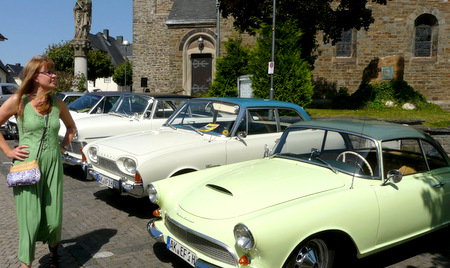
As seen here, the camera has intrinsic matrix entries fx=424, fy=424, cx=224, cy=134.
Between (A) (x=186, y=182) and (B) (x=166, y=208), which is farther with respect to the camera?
(A) (x=186, y=182)

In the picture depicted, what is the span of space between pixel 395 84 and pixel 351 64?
16.7 feet

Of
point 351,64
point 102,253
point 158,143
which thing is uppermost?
point 351,64

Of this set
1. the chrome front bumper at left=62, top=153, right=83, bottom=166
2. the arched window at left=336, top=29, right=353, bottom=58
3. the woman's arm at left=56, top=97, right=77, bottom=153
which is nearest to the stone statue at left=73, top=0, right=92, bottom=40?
the chrome front bumper at left=62, top=153, right=83, bottom=166

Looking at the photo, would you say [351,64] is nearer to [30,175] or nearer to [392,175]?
[392,175]

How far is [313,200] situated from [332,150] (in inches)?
45.7

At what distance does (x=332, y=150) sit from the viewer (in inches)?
180

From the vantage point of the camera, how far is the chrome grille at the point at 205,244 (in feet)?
10.8

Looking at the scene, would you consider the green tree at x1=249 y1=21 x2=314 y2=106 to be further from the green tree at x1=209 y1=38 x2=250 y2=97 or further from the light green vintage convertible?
the light green vintage convertible

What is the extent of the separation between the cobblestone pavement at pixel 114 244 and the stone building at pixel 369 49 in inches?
647

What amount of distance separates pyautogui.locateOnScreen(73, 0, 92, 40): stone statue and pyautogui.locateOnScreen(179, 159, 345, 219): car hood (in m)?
17.2

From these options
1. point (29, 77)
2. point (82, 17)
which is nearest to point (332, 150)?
point (29, 77)

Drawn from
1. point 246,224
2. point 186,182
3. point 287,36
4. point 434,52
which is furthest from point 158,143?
point 434,52

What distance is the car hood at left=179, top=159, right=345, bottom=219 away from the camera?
3570 millimetres

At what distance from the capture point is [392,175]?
395 centimetres
